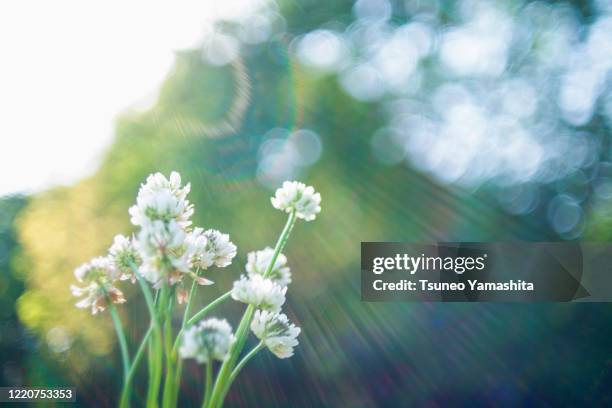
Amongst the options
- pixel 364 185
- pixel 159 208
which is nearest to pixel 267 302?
pixel 159 208

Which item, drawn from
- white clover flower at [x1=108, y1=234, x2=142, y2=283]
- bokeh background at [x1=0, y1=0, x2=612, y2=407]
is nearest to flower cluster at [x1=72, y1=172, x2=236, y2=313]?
white clover flower at [x1=108, y1=234, x2=142, y2=283]

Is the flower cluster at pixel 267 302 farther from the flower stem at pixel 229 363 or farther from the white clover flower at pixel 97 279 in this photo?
the white clover flower at pixel 97 279

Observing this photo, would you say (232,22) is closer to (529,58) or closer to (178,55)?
(178,55)

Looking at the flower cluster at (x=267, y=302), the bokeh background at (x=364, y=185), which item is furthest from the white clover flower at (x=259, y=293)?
the bokeh background at (x=364, y=185)

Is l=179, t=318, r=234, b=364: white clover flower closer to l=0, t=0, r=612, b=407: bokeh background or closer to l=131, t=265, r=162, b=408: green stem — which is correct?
l=131, t=265, r=162, b=408: green stem

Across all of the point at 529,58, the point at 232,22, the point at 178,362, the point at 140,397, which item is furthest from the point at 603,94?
the point at 178,362
